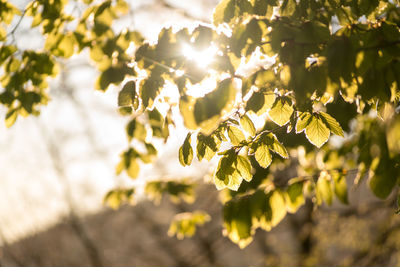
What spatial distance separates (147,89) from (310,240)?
5.32 m

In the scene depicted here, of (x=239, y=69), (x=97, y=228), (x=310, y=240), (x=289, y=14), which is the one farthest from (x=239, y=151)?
(x=97, y=228)

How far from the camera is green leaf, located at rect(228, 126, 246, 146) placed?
47.4 inches

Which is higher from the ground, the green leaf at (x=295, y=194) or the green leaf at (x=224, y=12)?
the green leaf at (x=224, y=12)

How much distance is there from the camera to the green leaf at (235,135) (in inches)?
47.4

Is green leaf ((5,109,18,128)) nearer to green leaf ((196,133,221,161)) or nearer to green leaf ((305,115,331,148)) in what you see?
green leaf ((196,133,221,161))

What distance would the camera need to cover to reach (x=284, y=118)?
44.6 inches

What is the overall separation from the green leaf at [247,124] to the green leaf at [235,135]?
4 cm

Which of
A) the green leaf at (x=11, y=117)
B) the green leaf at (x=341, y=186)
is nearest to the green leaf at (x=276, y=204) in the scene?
the green leaf at (x=341, y=186)

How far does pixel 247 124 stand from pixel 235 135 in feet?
0.23

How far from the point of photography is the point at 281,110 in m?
1.13

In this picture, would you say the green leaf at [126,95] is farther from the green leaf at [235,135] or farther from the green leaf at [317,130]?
the green leaf at [317,130]

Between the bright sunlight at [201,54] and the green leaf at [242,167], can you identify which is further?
the green leaf at [242,167]

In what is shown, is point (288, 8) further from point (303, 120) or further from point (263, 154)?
point (263, 154)

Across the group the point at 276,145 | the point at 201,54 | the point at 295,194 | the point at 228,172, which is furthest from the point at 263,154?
the point at 295,194
